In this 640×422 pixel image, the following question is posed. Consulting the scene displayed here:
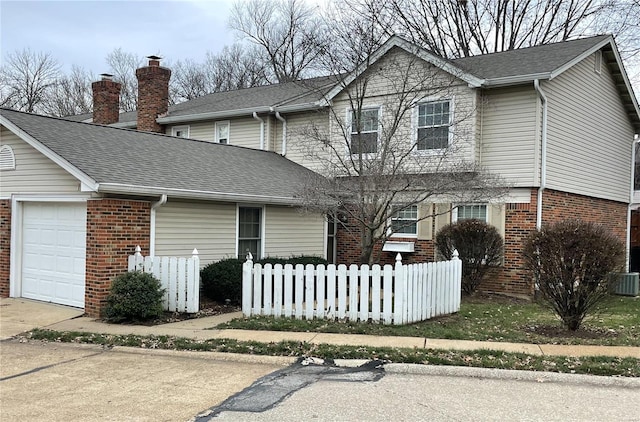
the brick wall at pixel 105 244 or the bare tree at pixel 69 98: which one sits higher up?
the bare tree at pixel 69 98

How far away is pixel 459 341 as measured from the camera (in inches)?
314

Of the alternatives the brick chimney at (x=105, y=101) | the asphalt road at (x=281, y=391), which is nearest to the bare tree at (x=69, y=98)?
the brick chimney at (x=105, y=101)

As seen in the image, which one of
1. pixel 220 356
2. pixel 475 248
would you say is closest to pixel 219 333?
pixel 220 356

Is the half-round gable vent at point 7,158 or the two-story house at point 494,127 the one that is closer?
the half-round gable vent at point 7,158

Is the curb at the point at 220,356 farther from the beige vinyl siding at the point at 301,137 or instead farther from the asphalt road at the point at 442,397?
the beige vinyl siding at the point at 301,137

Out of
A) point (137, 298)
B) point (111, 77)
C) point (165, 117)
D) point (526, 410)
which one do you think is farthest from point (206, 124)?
point (526, 410)

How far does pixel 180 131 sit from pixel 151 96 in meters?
1.84

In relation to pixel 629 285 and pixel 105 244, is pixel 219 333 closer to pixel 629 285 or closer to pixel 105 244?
pixel 105 244

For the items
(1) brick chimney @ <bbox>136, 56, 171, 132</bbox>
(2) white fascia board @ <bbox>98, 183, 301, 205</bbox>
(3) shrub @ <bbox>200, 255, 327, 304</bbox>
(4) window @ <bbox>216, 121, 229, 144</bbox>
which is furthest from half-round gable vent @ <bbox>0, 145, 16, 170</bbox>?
(1) brick chimney @ <bbox>136, 56, 171, 132</bbox>

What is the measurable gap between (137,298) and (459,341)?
534cm

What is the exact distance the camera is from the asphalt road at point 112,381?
5323 millimetres

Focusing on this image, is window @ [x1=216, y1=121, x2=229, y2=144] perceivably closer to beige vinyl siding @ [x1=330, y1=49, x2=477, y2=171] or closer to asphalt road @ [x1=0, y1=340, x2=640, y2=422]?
beige vinyl siding @ [x1=330, y1=49, x2=477, y2=171]

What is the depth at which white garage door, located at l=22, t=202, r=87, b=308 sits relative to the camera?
35.3 feet

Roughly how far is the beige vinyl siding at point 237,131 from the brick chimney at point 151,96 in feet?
5.04
